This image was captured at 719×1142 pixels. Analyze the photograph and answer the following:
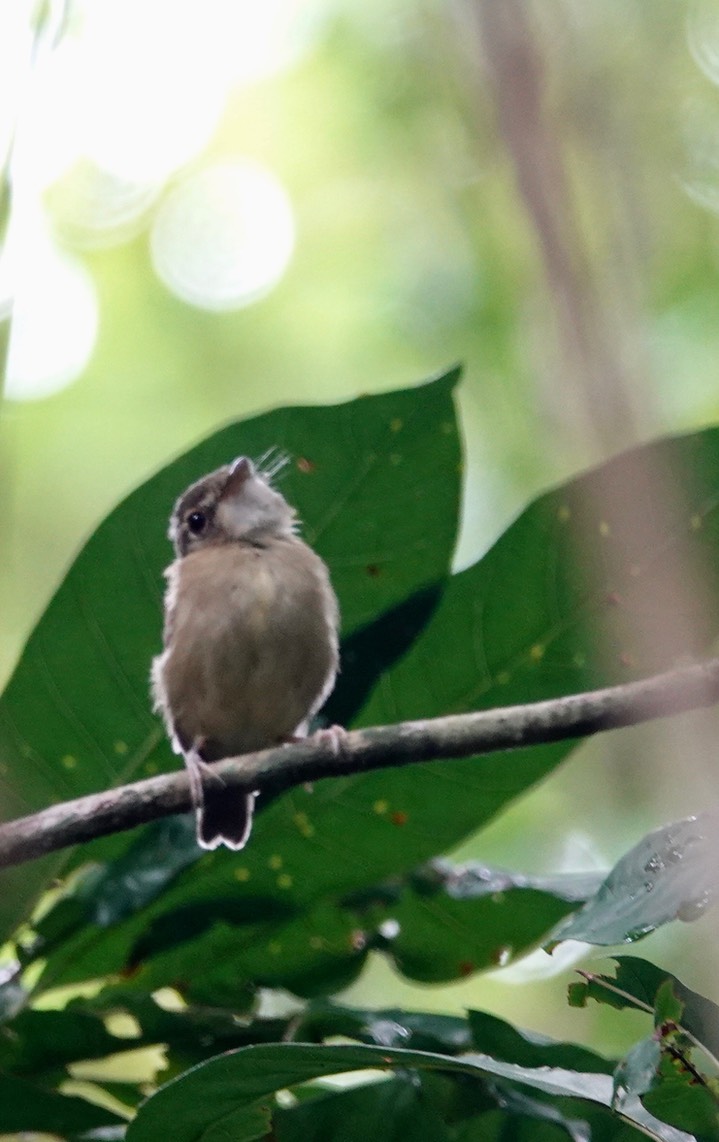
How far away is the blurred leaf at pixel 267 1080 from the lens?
1.50 meters

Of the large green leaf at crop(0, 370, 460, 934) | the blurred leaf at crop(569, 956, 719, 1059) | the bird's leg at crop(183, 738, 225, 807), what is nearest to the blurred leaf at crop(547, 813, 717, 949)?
the blurred leaf at crop(569, 956, 719, 1059)

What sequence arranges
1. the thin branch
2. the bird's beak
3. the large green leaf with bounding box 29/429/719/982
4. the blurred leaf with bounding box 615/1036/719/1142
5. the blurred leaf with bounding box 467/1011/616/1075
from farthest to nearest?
1. the bird's beak
2. the large green leaf with bounding box 29/429/719/982
3. the thin branch
4. the blurred leaf with bounding box 467/1011/616/1075
5. the blurred leaf with bounding box 615/1036/719/1142

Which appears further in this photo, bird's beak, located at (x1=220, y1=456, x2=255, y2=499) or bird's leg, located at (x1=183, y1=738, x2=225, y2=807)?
bird's beak, located at (x1=220, y1=456, x2=255, y2=499)

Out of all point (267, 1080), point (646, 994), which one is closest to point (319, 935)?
point (267, 1080)

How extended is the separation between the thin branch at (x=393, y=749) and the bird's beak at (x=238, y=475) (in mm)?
564

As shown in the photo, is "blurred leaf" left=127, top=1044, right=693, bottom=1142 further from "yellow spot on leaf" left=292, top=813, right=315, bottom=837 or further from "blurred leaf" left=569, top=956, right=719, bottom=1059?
"yellow spot on leaf" left=292, top=813, right=315, bottom=837

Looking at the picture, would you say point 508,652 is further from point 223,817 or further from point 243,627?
point 243,627

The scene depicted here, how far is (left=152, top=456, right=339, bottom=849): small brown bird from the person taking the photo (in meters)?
2.72

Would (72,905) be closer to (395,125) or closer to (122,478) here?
(122,478)

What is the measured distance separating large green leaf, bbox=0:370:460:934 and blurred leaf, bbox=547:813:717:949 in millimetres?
662

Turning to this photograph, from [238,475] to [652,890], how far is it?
139 cm

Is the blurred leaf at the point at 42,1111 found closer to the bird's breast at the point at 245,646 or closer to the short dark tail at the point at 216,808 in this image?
the short dark tail at the point at 216,808

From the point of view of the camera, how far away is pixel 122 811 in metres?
1.86

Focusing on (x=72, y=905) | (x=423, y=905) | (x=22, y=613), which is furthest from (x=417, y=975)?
(x=22, y=613)
